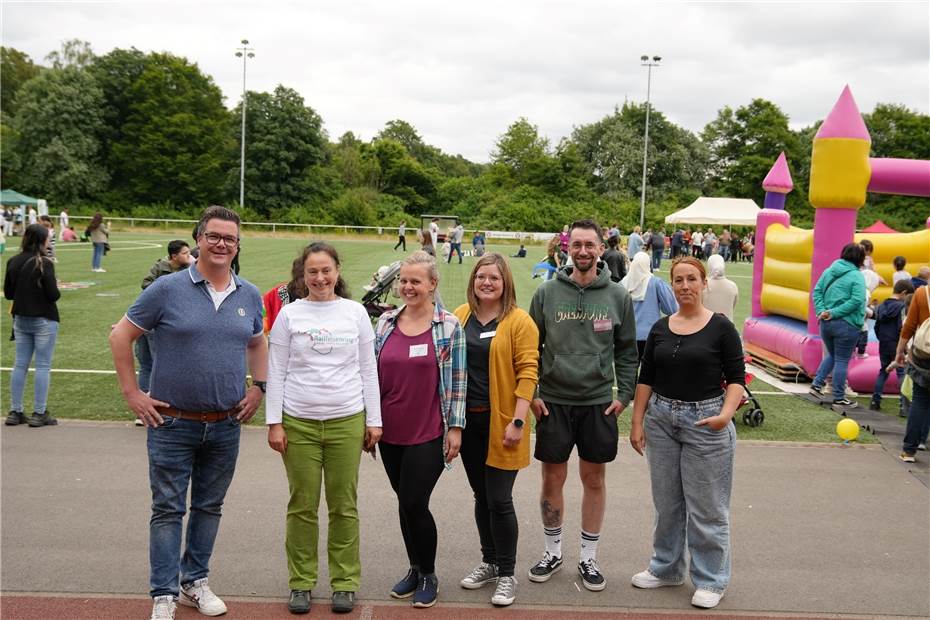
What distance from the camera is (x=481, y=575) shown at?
421 cm

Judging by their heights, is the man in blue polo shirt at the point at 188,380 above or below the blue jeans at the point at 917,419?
above

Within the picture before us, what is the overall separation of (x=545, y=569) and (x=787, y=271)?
302 inches

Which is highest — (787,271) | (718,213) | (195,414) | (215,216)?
(718,213)

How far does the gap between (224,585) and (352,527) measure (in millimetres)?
830

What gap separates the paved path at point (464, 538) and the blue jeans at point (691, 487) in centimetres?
19

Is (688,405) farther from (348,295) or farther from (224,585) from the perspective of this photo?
(224,585)

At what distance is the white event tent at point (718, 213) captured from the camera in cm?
3612

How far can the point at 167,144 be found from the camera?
5897 centimetres

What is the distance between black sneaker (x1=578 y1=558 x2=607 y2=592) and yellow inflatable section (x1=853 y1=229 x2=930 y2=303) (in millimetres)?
8400

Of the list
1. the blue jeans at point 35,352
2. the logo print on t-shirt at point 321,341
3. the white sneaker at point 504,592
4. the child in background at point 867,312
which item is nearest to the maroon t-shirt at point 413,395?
the logo print on t-shirt at point 321,341

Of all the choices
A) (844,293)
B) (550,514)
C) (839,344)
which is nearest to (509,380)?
(550,514)

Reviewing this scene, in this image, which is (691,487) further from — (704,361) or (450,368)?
(450,368)

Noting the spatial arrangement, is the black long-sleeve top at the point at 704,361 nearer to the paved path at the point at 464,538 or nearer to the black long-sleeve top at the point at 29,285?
the paved path at the point at 464,538

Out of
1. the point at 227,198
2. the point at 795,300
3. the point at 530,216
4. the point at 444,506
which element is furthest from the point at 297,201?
the point at 444,506
